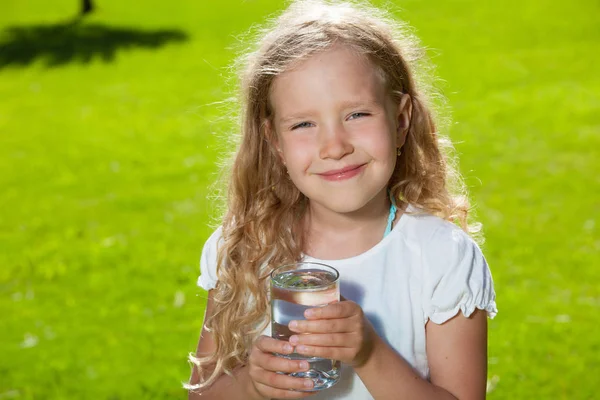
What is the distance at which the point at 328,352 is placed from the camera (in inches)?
92.7

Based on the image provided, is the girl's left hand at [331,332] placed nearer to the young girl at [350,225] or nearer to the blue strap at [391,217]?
the young girl at [350,225]

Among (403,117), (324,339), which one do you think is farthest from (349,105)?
(324,339)

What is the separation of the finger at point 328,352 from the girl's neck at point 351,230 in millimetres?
523

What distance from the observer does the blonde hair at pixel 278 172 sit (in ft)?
9.27

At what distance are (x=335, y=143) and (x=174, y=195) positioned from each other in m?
5.83

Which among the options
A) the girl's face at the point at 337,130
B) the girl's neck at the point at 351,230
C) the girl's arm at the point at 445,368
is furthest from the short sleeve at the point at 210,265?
the girl's arm at the point at 445,368

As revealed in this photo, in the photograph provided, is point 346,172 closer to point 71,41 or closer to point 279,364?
point 279,364

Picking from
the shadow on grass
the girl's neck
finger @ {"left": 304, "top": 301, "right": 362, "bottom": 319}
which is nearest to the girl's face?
the girl's neck

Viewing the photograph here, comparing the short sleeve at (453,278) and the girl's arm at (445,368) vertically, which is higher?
the short sleeve at (453,278)

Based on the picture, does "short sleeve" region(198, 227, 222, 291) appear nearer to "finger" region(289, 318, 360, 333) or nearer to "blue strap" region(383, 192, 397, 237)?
"blue strap" region(383, 192, 397, 237)

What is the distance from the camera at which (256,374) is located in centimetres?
250

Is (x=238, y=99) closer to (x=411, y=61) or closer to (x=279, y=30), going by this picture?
(x=279, y=30)

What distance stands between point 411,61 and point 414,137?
0.25 metres

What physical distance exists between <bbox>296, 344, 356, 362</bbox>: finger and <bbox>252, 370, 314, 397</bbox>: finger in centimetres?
10
